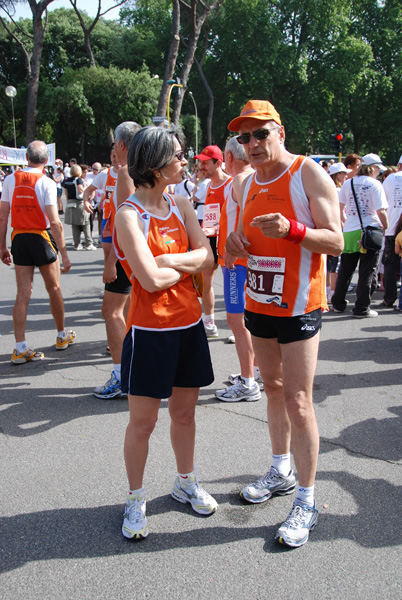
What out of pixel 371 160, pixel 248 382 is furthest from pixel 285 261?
pixel 371 160

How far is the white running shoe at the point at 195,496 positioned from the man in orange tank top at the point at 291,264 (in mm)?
396

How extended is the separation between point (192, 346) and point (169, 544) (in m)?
0.94

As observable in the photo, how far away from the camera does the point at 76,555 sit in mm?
2459

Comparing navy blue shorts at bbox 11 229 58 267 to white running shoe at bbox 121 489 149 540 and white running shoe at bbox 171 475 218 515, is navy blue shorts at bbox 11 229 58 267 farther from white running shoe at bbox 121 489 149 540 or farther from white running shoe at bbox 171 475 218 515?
white running shoe at bbox 121 489 149 540

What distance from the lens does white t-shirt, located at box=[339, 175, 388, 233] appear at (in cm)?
666

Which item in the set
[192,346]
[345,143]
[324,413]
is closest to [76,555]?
[192,346]

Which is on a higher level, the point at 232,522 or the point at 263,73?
the point at 263,73

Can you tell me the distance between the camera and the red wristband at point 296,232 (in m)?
2.24

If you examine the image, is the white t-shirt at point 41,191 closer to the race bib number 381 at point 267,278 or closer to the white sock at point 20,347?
the white sock at point 20,347

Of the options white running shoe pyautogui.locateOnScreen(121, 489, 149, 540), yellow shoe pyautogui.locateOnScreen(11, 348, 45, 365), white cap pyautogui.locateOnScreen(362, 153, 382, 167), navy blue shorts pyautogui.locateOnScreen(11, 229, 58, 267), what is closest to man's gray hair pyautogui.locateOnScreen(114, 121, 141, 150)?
navy blue shorts pyautogui.locateOnScreen(11, 229, 58, 267)

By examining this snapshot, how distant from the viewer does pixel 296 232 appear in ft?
7.39

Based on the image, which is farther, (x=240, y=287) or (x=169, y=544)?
(x=240, y=287)

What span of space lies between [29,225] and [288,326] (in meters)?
3.43

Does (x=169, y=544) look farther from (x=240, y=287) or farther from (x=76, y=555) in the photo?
(x=240, y=287)
